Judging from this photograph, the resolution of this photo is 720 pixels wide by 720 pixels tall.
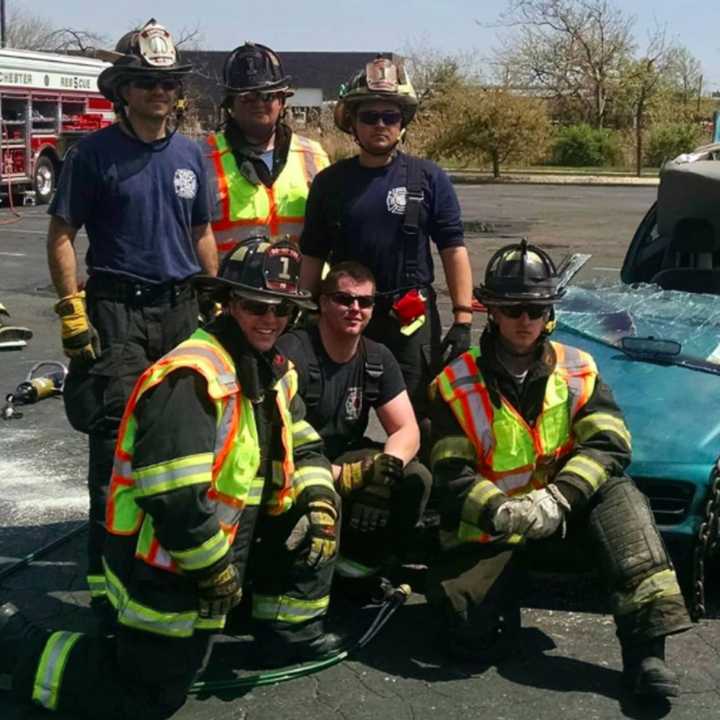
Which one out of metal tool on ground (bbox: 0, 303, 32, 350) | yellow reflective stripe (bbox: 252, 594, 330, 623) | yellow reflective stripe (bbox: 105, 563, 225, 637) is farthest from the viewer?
metal tool on ground (bbox: 0, 303, 32, 350)

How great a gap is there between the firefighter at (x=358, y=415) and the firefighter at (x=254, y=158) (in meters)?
0.50

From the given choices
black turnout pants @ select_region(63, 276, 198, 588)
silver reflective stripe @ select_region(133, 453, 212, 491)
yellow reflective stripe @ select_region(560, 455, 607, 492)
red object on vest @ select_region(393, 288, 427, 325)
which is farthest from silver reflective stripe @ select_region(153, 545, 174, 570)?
red object on vest @ select_region(393, 288, 427, 325)

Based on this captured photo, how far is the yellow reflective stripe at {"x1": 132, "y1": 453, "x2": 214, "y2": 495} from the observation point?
10.8 ft

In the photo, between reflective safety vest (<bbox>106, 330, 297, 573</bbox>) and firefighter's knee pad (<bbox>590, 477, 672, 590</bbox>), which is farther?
firefighter's knee pad (<bbox>590, 477, 672, 590</bbox>)

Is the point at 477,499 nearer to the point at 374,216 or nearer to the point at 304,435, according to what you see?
the point at 304,435

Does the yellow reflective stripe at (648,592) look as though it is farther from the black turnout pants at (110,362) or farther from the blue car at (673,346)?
the black turnout pants at (110,362)

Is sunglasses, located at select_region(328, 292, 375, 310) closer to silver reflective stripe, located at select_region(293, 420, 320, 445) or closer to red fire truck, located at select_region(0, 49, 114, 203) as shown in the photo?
silver reflective stripe, located at select_region(293, 420, 320, 445)

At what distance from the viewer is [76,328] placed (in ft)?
13.4

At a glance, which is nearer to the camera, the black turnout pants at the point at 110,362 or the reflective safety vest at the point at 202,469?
the reflective safety vest at the point at 202,469

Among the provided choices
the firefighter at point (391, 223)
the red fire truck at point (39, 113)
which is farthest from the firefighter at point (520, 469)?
the red fire truck at point (39, 113)

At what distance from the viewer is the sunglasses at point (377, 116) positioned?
180 inches

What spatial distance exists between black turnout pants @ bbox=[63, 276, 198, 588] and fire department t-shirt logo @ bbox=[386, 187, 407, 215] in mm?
838

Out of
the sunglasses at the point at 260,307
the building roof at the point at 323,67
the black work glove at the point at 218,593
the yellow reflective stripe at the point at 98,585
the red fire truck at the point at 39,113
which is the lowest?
the yellow reflective stripe at the point at 98,585

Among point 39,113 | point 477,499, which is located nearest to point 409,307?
point 477,499
